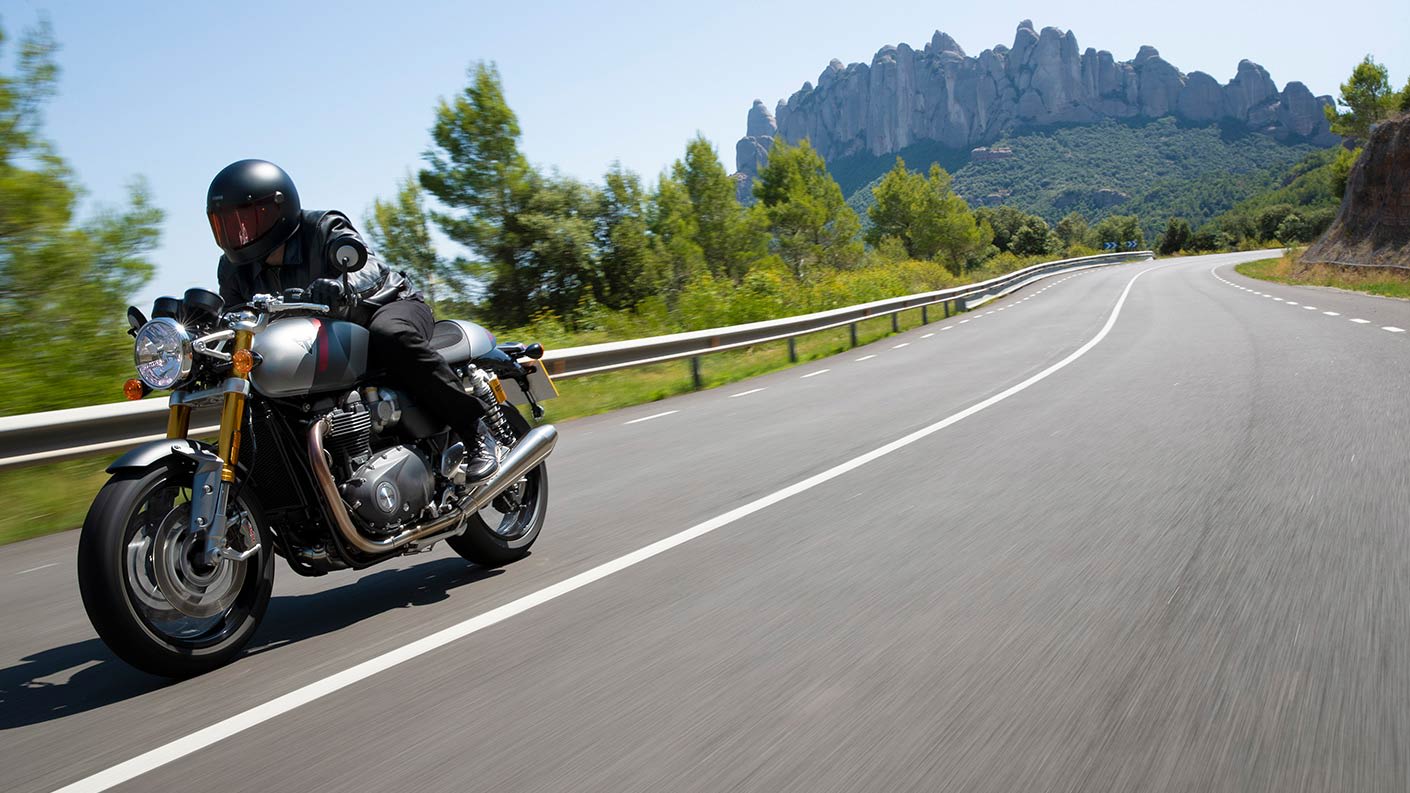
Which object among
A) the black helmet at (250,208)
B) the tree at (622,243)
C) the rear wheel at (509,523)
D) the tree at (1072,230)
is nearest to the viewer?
the black helmet at (250,208)

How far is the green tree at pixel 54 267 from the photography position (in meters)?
11.1

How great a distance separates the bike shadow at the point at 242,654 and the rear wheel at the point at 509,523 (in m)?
0.12

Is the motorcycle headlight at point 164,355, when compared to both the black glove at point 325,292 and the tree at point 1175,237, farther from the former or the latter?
the tree at point 1175,237

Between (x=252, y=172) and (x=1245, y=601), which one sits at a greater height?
(x=252, y=172)

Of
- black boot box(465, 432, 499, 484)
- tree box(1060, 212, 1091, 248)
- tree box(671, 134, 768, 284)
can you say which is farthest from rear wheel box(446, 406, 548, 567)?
tree box(1060, 212, 1091, 248)

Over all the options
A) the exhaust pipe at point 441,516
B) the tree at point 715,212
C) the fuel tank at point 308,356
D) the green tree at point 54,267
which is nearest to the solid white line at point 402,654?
the exhaust pipe at point 441,516

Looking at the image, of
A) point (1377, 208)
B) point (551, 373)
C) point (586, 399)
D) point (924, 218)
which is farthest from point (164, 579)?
point (924, 218)

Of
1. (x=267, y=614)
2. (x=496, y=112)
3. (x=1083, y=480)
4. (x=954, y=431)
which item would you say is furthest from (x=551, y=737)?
(x=496, y=112)

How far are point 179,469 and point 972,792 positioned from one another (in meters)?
2.91

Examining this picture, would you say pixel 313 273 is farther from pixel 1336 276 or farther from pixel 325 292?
pixel 1336 276

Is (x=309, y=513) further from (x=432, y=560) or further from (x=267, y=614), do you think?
(x=432, y=560)

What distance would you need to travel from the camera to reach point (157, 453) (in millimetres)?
3539

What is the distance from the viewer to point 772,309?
83.4 ft

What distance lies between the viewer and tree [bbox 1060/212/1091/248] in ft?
461
